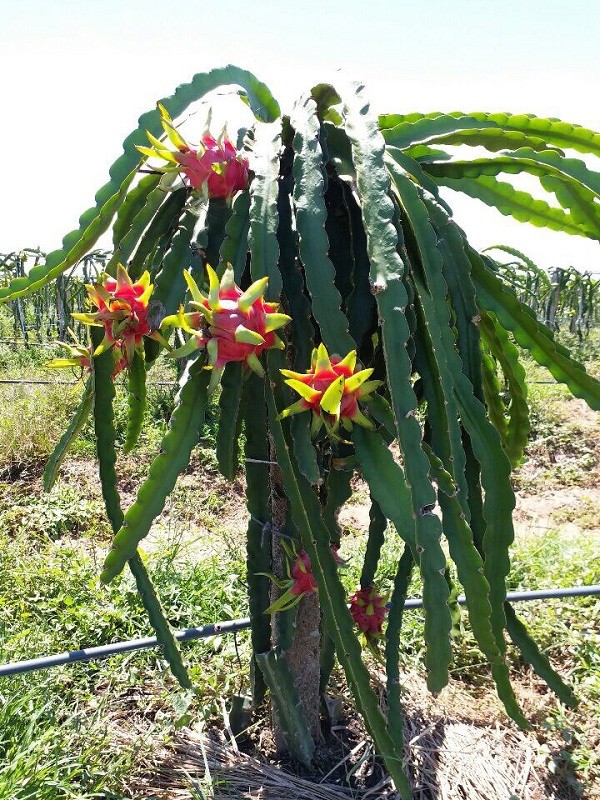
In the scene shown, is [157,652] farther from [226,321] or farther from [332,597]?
[226,321]

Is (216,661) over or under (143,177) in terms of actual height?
under

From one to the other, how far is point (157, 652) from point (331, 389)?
1.40 meters

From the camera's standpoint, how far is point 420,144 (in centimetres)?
128

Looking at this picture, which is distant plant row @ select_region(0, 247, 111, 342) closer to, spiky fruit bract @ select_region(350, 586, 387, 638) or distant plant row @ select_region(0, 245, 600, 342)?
distant plant row @ select_region(0, 245, 600, 342)

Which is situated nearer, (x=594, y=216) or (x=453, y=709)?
(x=594, y=216)

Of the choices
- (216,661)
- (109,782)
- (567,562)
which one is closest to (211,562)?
(216,661)

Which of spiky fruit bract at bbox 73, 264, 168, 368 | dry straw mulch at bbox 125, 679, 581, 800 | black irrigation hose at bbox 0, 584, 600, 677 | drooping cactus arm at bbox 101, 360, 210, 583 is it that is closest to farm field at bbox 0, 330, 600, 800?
dry straw mulch at bbox 125, 679, 581, 800

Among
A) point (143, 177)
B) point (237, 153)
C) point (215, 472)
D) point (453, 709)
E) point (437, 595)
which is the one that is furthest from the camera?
point (215, 472)

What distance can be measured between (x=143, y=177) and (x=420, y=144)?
1.71 ft

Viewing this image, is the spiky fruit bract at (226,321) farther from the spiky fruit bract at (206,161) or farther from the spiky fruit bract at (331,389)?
the spiky fruit bract at (206,161)

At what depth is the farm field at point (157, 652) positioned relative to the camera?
159 cm

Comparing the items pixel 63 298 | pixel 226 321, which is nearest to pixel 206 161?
pixel 226 321

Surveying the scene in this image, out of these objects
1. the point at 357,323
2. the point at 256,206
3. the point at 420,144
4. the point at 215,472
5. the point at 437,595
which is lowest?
the point at 215,472

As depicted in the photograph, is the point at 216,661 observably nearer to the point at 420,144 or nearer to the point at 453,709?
the point at 453,709
